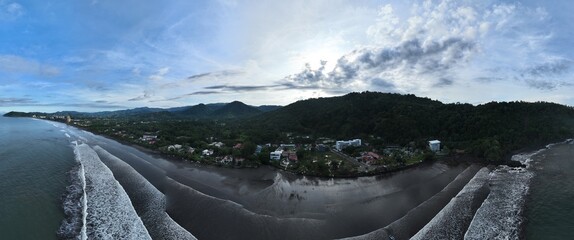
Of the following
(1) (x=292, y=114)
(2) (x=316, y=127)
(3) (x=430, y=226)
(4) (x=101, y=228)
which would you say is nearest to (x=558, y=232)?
(3) (x=430, y=226)

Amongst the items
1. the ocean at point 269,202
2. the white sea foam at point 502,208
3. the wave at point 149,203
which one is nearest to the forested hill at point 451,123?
the white sea foam at point 502,208

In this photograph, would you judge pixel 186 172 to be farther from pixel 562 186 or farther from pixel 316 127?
pixel 316 127

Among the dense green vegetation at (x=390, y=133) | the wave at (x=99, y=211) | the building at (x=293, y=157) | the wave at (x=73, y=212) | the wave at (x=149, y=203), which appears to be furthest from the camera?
the dense green vegetation at (x=390, y=133)

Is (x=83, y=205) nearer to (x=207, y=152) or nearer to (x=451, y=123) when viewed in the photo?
(x=207, y=152)

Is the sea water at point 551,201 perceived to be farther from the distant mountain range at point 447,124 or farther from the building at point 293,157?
the building at point 293,157

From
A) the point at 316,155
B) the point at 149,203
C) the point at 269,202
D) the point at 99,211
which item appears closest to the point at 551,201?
the point at 269,202

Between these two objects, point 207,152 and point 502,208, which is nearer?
point 502,208

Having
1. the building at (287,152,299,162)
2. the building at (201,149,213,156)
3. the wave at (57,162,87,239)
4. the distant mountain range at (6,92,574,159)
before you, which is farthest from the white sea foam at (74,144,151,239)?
the distant mountain range at (6,92,574,159)
